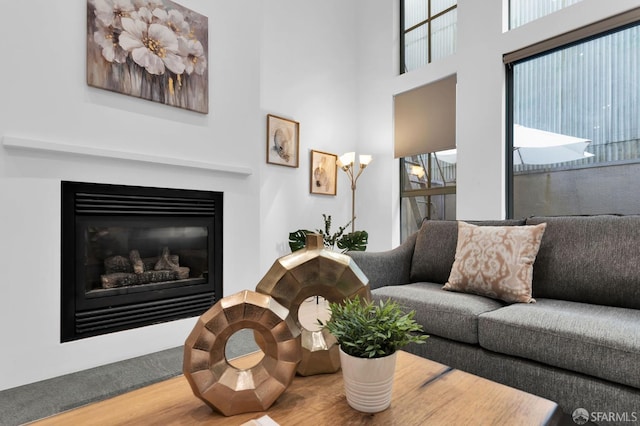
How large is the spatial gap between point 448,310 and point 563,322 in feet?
1.46

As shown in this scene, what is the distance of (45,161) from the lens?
1892 millimetres

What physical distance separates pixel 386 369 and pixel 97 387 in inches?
65.3

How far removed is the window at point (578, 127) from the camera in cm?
260

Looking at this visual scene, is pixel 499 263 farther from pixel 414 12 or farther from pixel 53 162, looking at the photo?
pixel 414 12

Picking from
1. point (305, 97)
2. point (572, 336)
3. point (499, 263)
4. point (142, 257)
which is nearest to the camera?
point (572, 336)

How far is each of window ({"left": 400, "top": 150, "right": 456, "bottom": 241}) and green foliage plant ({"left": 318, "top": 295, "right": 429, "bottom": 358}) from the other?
2995mm

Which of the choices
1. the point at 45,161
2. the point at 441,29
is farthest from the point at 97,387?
the point at 441,29

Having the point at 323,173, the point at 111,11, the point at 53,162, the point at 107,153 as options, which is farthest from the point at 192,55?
the point at 323,173

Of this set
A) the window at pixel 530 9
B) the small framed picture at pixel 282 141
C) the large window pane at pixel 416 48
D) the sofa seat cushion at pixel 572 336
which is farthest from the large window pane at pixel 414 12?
the sofa seat cushion at pixel 572 336

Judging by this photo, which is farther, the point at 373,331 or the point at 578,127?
the point at 578,127

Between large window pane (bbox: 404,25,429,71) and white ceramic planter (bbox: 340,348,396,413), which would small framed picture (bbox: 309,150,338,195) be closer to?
large window pane (bbox: 404,25,429,71)

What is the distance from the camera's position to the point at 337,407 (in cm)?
79

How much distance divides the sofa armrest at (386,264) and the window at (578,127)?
1350 mm

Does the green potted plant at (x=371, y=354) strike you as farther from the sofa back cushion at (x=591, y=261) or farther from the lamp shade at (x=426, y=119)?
the lamp shade at (x=426, y=119)
